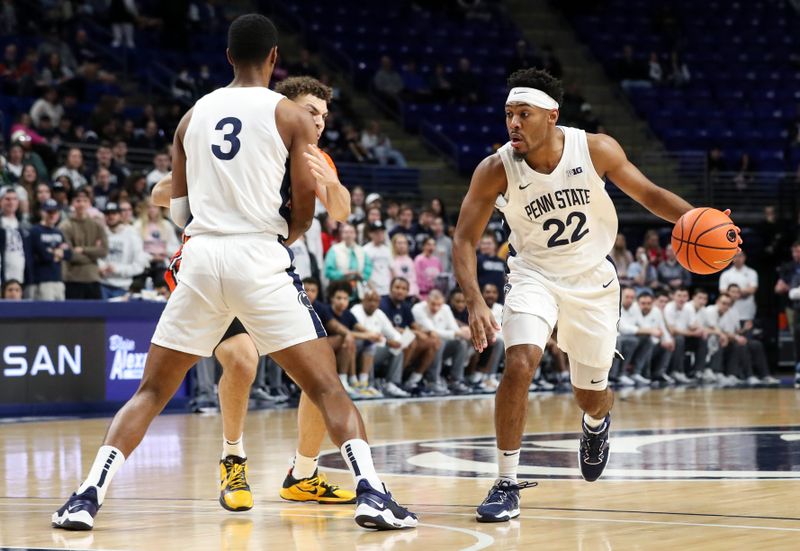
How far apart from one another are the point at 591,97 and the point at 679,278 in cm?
744

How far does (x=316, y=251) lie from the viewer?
15.8 metres

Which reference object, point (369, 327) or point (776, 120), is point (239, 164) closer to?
point (369, 327)

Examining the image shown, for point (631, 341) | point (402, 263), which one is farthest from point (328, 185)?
point (631, 341)

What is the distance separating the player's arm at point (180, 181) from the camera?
5734 millimetres

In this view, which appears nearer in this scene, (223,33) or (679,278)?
(679,278)

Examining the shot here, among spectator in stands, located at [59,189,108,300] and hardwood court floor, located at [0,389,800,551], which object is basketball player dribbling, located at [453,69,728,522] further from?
spectator in stands, located at [59,189,108,300]

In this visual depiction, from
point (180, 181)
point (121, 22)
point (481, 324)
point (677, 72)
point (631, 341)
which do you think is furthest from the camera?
point (677, 72)

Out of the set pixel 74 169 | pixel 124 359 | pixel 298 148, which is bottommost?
pixel 124 359

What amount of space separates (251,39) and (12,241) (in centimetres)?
843

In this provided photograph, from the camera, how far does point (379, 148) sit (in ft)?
72.1

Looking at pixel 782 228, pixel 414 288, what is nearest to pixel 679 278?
pixel 782 228

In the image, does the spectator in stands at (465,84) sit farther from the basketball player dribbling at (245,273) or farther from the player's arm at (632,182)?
the basketball player dribbling at (245,273)

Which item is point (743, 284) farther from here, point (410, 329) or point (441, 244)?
point (410, 329)

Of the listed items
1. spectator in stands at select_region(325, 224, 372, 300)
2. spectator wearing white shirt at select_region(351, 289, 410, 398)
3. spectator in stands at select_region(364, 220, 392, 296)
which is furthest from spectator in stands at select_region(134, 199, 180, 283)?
spectator in stands at select_region(364, 220, 392, 296)
